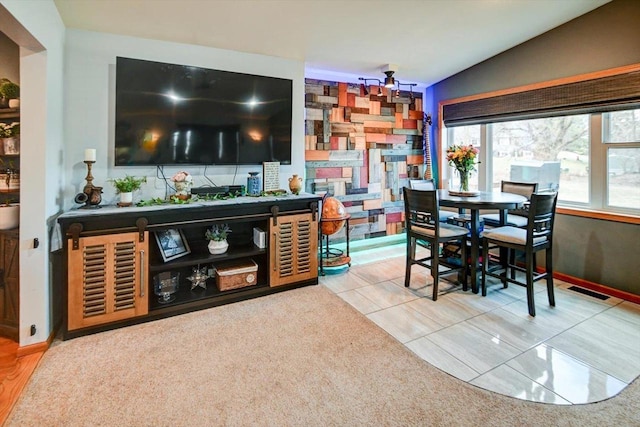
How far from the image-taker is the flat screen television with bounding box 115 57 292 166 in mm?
2781

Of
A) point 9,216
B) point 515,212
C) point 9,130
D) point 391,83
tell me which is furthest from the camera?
point 391,83

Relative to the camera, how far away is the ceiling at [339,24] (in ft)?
8.64

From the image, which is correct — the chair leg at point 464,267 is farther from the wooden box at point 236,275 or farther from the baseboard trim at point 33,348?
the baseboard trim at point 33,348

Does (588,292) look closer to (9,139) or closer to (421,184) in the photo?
(421,184)

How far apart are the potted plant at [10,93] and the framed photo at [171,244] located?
131 cm

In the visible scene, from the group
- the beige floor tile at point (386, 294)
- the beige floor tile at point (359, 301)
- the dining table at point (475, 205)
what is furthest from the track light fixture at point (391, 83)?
the beige floor tile at point (359, 301)

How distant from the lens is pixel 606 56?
3074 millimetres

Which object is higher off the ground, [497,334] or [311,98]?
[311,98]

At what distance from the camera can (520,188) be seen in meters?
3.79

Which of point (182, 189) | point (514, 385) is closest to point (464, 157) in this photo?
point (514, 385)

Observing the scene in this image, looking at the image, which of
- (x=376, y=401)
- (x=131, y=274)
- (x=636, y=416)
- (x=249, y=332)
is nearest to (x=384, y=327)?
(x=376, y=401)

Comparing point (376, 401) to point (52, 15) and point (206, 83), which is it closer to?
point (206, 83)

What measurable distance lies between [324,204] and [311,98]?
57.2 inches

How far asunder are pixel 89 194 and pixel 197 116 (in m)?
1.11
